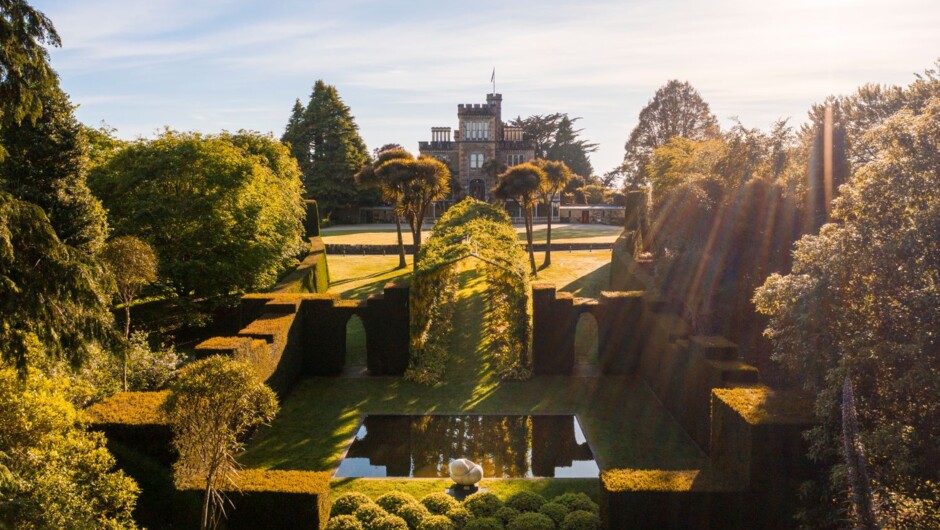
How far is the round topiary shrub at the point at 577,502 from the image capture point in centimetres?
1038

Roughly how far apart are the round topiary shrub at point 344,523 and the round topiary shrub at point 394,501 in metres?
0.69

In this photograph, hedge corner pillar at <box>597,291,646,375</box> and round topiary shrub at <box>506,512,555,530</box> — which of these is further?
hedge corner pillar at <box>597,291,646,375</box>

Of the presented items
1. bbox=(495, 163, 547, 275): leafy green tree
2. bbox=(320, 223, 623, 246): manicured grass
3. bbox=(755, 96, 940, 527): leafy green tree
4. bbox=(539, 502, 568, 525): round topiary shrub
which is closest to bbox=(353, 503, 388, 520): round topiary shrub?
bbox=(539, 502, 568, 525): round topiary shrub

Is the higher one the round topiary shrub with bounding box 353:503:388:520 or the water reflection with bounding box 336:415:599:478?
the round topiary shrub with bounding box 353:503:388:520

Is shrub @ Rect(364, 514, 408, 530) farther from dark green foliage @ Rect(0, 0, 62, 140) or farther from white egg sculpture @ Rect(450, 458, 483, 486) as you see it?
dark green foliage @ Rect(0, 0, 62, 140)

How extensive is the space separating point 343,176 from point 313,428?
54.0m

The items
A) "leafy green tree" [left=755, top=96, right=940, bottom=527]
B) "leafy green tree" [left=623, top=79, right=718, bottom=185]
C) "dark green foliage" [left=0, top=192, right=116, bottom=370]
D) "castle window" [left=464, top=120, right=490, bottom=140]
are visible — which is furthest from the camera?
"castle window" [left=464, top=120, right=490, bottom=140]

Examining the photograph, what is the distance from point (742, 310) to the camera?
774 inches

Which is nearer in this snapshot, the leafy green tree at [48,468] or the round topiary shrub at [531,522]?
the leafy green tree at [48,468]

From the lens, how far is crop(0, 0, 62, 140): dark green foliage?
8.28 m

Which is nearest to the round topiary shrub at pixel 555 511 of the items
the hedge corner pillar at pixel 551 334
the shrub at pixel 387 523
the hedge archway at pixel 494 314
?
the shrub at pixel 387 523

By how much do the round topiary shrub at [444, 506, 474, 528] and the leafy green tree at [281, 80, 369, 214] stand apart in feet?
192

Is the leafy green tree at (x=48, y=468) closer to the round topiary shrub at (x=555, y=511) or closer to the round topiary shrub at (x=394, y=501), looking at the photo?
the round topiary shrub at (x=394, y=501)

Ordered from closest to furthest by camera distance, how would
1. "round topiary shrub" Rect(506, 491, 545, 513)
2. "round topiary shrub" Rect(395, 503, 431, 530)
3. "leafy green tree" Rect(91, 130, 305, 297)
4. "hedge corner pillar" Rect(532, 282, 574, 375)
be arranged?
"round topiary shrub" Rect(395, 503, 431, 530) → "round topiary shrub" Rect(506, 491, 545, 513) → "hedge corner pillar" Rect(532, 282, 574, 375) → "leafy green tree" Rect(91, 130, 305, 297)
